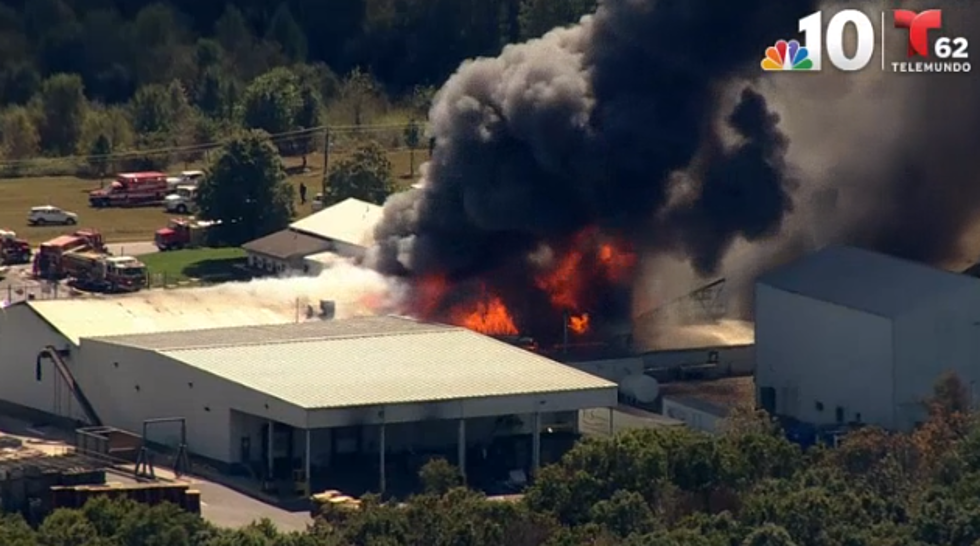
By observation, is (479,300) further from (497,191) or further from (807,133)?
(807,133)

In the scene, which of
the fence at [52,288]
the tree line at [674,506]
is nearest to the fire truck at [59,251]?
the fence at [52,288]

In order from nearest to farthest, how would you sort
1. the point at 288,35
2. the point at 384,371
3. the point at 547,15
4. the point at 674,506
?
1. the point at 674,506
2. the point at 384,371
3. the point at 547,15
4. the point at 288,35

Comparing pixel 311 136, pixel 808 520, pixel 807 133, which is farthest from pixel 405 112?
pixel 808 520

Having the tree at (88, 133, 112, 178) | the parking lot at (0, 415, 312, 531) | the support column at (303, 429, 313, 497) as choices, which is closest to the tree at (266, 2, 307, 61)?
the tree at (88, 133, 112, 178)

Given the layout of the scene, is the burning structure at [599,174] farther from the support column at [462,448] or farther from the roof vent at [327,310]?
the support column at [462,448]

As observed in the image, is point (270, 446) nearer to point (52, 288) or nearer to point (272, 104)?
point (52, 288)

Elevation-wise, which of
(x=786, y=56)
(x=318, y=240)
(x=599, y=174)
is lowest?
(x=318, y=240)

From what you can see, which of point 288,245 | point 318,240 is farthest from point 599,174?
point 288,245
